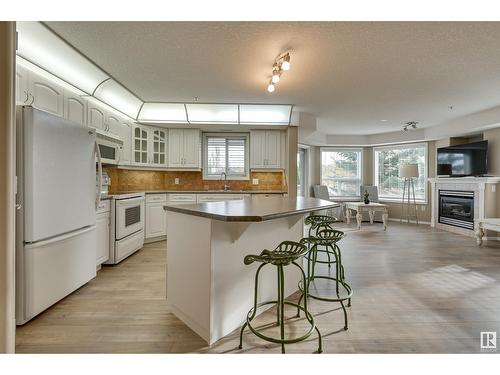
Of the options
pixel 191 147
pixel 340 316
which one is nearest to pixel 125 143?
pixel 191 147

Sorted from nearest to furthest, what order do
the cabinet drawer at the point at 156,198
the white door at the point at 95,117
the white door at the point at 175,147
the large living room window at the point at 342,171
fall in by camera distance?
1. the white door at the point at 95,117
2. the cabinet drawer at the point at 156,198
3. the white door at the point at 175,147
4. the large living room window at the point at 342,171

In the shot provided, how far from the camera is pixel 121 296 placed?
2.62 metres

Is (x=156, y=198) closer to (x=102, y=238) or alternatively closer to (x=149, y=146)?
(x=149, y=146)

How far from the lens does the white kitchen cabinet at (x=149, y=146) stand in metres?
4.80

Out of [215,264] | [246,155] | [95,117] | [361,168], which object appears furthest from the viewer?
[361,168]

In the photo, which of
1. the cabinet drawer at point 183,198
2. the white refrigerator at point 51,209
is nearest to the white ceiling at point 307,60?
the white refrigerator at point 51,209

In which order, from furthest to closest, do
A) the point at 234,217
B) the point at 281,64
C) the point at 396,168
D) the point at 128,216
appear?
the point at 396,168 < the point at 128,216 < the point at 281,64 < the point at 234,217

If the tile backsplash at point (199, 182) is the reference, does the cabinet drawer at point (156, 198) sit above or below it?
below

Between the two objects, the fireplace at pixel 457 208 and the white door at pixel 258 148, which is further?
the fireplace at pixel 457 208

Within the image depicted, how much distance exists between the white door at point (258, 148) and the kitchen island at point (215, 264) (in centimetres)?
307

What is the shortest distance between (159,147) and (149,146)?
229mm

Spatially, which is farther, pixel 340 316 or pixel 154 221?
pixel 154 221

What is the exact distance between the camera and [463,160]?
5.92m

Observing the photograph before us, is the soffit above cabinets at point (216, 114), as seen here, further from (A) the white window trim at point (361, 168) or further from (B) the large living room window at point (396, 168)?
(B) the large living room window at point (396, 168)
